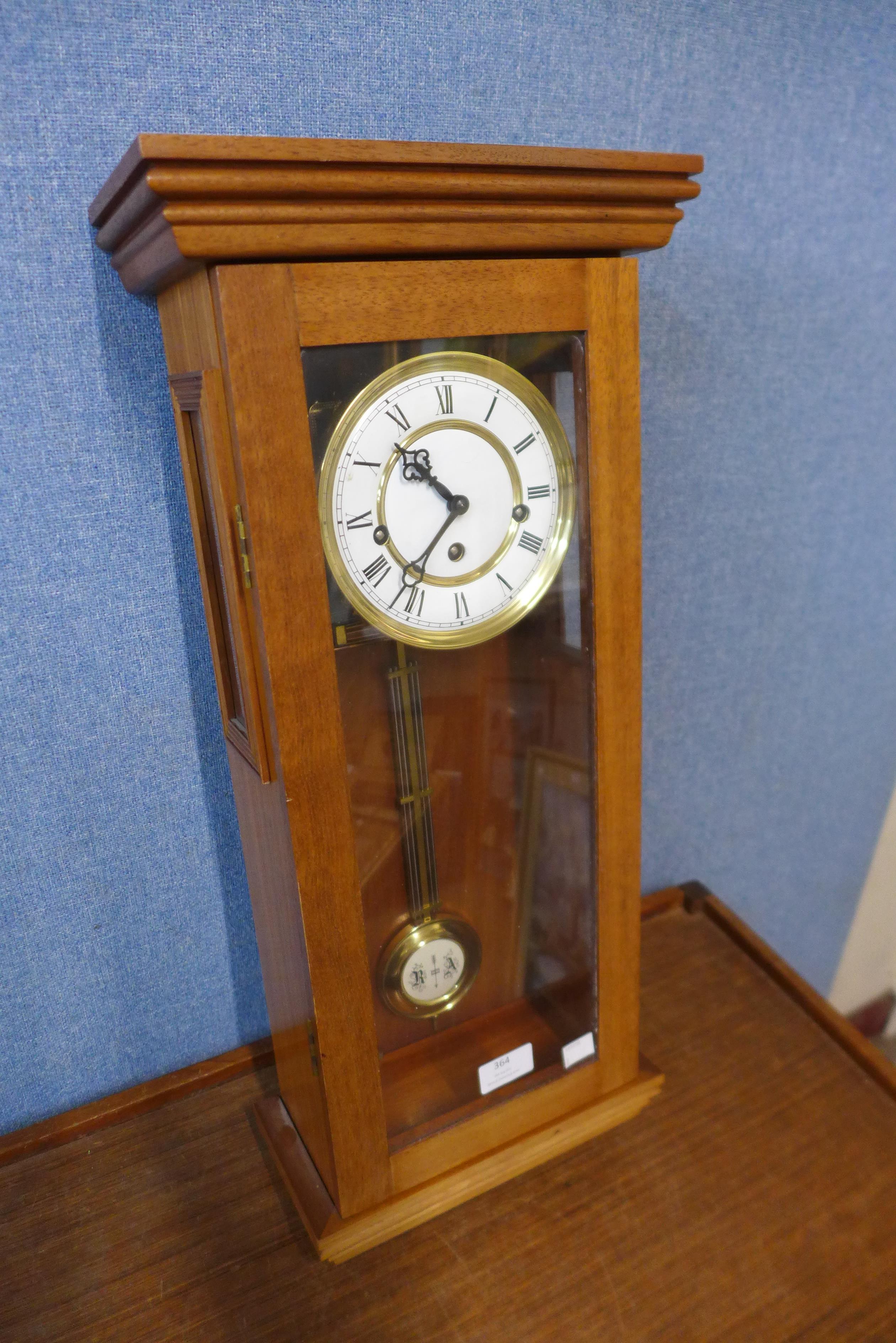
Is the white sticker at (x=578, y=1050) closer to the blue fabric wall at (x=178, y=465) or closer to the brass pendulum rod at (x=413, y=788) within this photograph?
the brass pendulum rod at (x=413, y=788)

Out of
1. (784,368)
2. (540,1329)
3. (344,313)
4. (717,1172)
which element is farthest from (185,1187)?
(784,368)

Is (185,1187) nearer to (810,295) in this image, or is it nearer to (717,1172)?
(717,1172)

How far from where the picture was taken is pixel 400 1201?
0.71 m

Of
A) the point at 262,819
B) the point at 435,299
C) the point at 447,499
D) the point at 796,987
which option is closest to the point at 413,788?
the point at 262,819

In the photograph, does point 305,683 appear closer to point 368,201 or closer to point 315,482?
point 315,482

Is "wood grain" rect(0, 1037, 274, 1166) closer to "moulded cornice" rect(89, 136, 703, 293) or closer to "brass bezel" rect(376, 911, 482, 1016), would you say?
"brass bezel" rect(376, 911, 482, 1016)

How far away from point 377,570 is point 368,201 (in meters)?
0.22

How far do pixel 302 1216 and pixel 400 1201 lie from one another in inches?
3.2

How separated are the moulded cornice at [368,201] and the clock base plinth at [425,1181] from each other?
2.29 ft

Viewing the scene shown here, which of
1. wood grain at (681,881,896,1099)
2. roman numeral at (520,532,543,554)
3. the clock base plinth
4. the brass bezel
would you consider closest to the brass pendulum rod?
the brass bezel

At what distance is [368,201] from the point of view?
1.61 ft

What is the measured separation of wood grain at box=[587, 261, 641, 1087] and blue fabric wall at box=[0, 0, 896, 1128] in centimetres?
27

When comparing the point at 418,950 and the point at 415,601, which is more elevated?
the point at 415,601

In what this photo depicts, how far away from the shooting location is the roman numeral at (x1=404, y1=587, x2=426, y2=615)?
0.61 metres
